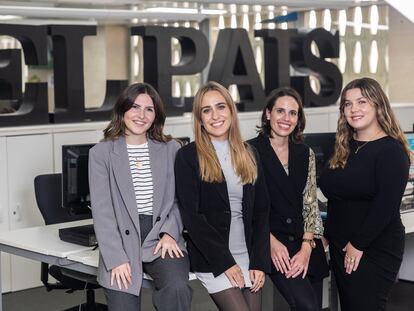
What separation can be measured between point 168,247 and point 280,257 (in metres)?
0.63

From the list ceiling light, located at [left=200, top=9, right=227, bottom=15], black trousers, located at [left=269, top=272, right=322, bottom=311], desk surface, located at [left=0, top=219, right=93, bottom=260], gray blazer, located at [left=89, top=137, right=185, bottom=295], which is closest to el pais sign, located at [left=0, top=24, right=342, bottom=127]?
desk surface, located at [left=0, top=219, right=93, bottom=260]

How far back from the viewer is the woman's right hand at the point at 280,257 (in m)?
4.27

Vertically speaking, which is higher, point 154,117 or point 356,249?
point 154,117

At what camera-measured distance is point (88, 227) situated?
4.70 m

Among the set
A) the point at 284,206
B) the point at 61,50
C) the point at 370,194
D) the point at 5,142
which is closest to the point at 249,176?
the point at 284,206

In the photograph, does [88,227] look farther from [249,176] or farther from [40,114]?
[40,114]

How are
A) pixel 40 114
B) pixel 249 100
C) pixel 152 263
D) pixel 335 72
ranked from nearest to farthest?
1. pixel 152 263
2. pixel 40 114
3. pixel 249 100
4. pixel 335 72

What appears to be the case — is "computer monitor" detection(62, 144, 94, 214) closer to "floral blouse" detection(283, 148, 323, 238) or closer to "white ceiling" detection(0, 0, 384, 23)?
"floral blouse" detection(283, 148, 323, 238)

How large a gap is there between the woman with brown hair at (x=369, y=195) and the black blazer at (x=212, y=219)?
1.43ft

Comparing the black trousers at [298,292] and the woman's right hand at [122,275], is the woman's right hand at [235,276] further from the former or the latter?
the woman's right hand at [122,275]

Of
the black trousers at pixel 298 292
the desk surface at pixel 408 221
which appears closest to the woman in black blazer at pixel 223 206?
the black trousers at pixel 298 292

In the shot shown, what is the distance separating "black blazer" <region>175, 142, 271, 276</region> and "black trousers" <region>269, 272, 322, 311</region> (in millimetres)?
215

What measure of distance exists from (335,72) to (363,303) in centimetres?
519

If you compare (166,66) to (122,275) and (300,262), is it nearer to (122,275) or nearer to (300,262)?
(300,262)
